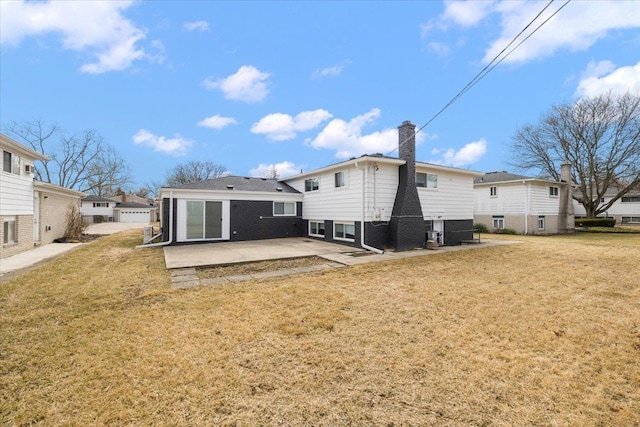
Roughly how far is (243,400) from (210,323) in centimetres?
203

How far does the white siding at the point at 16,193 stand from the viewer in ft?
33.7

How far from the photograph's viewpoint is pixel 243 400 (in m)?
2.69

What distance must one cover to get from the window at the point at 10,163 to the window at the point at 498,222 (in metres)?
28.0

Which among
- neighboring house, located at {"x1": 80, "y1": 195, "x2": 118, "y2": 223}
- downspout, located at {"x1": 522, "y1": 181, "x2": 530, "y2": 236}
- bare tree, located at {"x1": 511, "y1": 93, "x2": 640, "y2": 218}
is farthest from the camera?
neighboring house, located at {"x1": 80, "y1": 195, "x2": 118, "y2": 223}

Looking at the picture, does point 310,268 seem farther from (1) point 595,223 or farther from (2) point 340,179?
(1) point 595,223

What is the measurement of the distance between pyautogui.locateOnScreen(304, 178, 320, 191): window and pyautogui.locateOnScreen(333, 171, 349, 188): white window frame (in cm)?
169

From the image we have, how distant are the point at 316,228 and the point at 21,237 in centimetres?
1290

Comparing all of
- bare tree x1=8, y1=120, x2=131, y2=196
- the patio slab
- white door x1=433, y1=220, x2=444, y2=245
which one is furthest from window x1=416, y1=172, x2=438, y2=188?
bare tree x1=8, y1=120, x2=131, y2=196

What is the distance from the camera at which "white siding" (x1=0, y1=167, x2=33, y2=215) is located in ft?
33.7

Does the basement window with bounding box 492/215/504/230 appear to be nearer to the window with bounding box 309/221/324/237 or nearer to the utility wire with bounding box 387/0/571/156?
the utility wire with bounding box 387/0/571/156

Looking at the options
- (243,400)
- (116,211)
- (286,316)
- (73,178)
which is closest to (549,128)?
(286,316)

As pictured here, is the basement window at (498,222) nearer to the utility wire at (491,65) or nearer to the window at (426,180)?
the window at (426,180)

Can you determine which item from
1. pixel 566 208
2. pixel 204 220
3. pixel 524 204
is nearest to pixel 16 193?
pixel 204 220

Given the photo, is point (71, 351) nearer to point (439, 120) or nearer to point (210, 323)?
point (210, 323)
